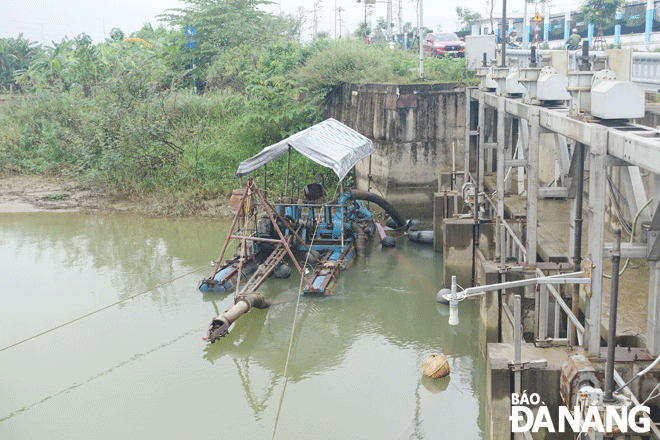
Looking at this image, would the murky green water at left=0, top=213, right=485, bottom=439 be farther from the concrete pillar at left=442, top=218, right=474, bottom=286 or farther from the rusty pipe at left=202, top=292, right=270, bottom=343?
the concrete pillar at left=442, top=218, right=474, bottom=286

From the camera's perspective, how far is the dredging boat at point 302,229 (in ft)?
43.3

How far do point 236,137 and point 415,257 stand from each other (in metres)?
9.00

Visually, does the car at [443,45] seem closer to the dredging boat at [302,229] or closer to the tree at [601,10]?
the tree at [601,10]

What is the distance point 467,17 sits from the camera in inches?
1937

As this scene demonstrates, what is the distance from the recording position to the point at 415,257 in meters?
16.0

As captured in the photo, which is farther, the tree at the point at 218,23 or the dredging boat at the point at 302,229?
A: the tree at the point at 218,23

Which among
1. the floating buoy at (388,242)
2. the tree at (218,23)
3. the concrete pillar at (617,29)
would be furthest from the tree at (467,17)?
the floating buoy at (388,242)

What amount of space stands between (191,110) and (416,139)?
9.15 metres

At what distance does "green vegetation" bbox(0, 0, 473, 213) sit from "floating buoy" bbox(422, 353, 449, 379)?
37.0 feet

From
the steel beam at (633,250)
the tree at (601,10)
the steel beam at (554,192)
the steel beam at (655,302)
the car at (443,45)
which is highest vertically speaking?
the tree at (601,10)

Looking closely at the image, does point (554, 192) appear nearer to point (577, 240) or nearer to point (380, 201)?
point (577, 240)

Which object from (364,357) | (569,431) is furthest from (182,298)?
(569,431)

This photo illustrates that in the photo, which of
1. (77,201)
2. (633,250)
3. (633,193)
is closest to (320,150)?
(633,193)

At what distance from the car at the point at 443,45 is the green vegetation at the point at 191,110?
601 cm
